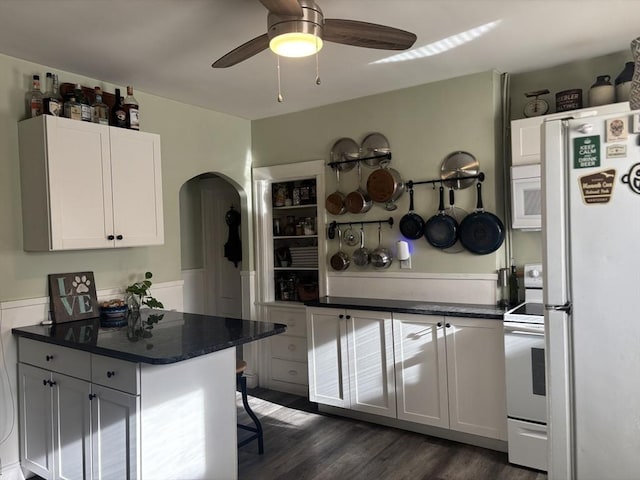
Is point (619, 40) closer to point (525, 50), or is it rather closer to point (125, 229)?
point (525, 50)

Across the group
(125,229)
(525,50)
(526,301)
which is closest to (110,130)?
(125,229)

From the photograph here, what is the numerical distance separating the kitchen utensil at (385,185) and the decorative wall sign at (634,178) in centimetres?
204

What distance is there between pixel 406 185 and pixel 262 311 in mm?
1830

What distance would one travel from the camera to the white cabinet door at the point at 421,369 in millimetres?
3043

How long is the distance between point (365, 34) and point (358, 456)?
8.09ft

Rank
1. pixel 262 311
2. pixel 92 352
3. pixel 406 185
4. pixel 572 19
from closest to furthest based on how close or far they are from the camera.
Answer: pixel 92 352 < pixel 572 19 < pixel 406 185 < pixel 262 311

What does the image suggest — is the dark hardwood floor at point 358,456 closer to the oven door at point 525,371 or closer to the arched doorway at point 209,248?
the oven door at point 525,371

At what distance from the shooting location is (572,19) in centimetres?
246

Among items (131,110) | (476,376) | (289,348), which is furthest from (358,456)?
(131,110)

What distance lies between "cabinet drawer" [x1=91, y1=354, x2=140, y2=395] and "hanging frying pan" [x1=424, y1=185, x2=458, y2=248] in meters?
2.20

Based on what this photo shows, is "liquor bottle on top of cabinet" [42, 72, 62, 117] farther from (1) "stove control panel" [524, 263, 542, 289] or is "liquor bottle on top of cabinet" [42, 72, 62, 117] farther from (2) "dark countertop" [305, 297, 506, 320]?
(1) "stove control panel" [524, 263, 542, 289]

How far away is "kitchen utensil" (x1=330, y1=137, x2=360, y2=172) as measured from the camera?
3779 millimetres

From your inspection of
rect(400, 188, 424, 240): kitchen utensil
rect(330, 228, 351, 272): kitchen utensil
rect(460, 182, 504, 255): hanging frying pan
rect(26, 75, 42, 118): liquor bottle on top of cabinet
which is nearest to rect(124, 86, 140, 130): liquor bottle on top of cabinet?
rect(26, 75, 42, 118): liquor bottle on top of cabinet

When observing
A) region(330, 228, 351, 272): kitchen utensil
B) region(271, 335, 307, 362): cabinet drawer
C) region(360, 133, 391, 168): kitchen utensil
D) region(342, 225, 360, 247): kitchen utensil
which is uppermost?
region(360, 133, 391, 168): kitchen utensil
